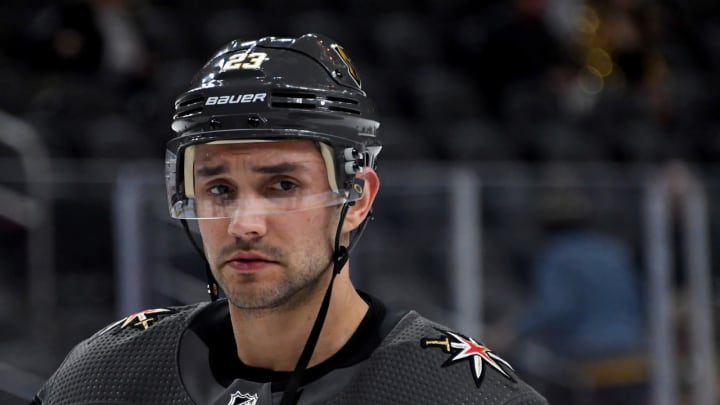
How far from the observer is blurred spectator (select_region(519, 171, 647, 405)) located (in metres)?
4.89

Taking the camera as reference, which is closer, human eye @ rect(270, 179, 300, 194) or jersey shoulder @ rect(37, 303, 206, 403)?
human eye @ rect(270, 179, 300, 194)

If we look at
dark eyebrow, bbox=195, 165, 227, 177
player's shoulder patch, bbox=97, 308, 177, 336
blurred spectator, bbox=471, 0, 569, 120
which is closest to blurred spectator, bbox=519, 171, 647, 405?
blurred spectator, bbox=471, 0, 569, 120

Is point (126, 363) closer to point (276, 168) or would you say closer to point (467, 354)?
point (276, 168)

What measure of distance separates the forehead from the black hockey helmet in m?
0.02

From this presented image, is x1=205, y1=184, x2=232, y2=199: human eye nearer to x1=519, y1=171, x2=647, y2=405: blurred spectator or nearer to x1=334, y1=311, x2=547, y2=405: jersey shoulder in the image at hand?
x1=334, y1=311, x2=547, y2=405: jersey shoulder

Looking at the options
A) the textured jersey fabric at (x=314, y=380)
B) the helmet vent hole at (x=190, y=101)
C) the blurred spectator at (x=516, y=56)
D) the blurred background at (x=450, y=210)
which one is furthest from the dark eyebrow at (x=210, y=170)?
the blurred spectator at (x=516, y=56)

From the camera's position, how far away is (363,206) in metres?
2.12

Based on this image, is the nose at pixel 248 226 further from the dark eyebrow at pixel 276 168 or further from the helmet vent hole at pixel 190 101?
the helmet vent hole at pixel 190 101

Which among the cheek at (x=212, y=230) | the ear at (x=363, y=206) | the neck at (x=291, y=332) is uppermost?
the ear at (x=363, y=206)

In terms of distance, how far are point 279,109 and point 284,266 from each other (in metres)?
0.26

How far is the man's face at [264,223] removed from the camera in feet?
6.35

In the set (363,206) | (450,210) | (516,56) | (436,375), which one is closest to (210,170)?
(363,206)

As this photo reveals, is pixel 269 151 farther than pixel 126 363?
No

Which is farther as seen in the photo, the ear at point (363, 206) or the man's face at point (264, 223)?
the ear at point (363, 206)
